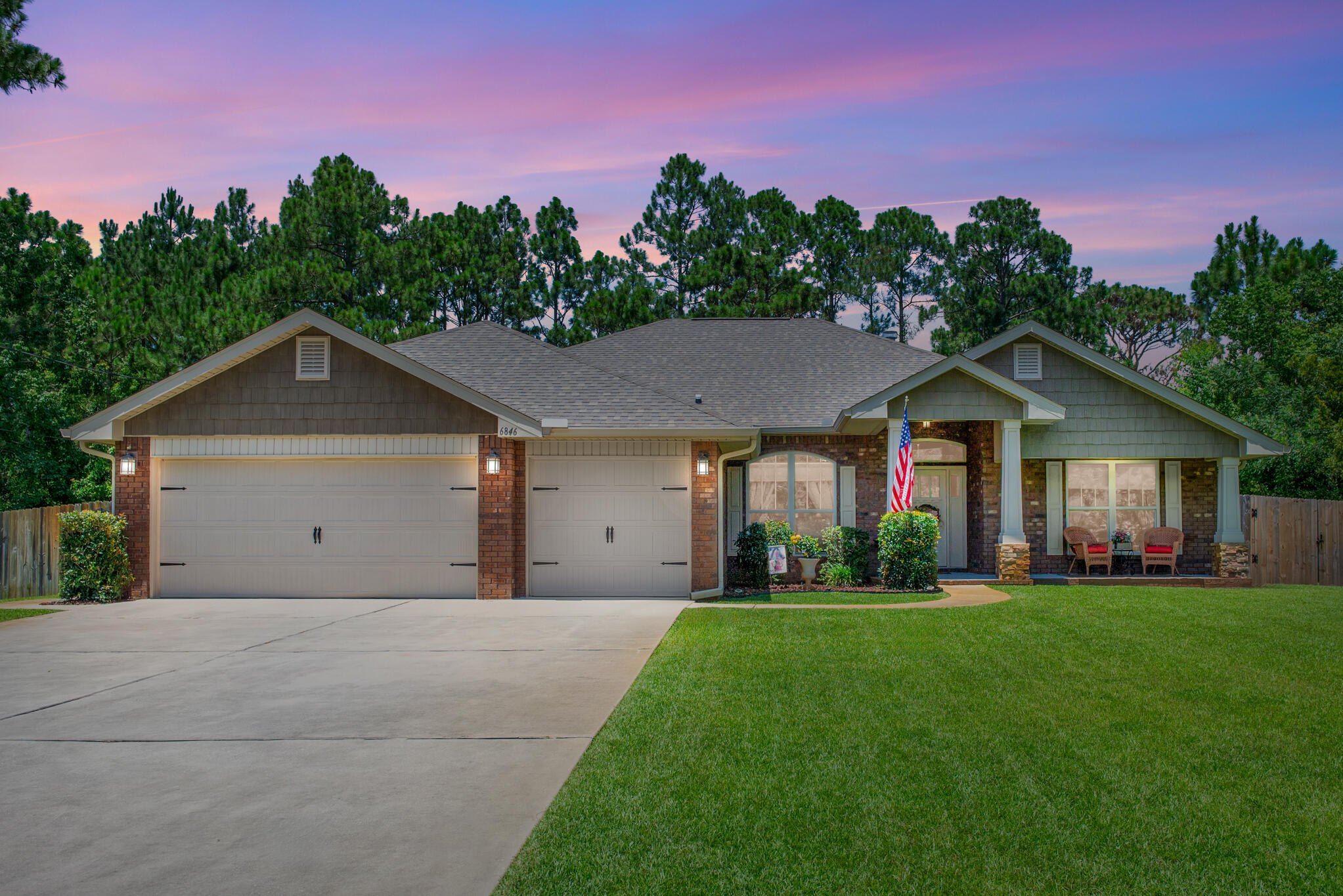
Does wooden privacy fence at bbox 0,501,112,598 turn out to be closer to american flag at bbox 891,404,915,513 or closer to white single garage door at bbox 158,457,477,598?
white single garage door at bbox 158,457,477,598

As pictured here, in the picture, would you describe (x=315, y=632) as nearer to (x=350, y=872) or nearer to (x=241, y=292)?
(x=350, y=872)

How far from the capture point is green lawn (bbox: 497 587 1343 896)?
4.14 metres

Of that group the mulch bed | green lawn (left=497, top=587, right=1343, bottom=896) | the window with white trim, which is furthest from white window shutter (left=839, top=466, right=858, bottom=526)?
green lawn (left=497, top=587, right=1343, bottom=896)

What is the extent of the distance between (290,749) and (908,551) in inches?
438

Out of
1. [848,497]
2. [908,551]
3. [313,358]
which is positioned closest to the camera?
[313,358]

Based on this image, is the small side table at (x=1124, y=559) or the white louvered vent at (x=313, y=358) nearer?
the white louvered vent at (x=313, y=358)

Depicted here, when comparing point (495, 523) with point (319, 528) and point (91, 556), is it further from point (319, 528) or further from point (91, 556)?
point (91, 556)

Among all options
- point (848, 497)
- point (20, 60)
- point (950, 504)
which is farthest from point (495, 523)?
point (950, 504)

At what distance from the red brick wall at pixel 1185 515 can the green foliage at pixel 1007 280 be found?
17510 mm

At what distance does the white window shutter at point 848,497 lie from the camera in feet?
57.2

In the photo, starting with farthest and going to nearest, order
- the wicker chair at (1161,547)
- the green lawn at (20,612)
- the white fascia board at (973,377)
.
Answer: the wicker chair at (1161,547) → the white fascia board at (973,377) → the green lawn at (20,612)

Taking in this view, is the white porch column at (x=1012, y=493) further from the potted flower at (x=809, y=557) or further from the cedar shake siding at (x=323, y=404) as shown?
the cedar shake siding at (x=323, y=404)

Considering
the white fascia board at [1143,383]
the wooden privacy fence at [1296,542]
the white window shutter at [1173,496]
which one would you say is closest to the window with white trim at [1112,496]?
the white window shutter at [1173,496]

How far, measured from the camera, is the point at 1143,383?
17.3 m
